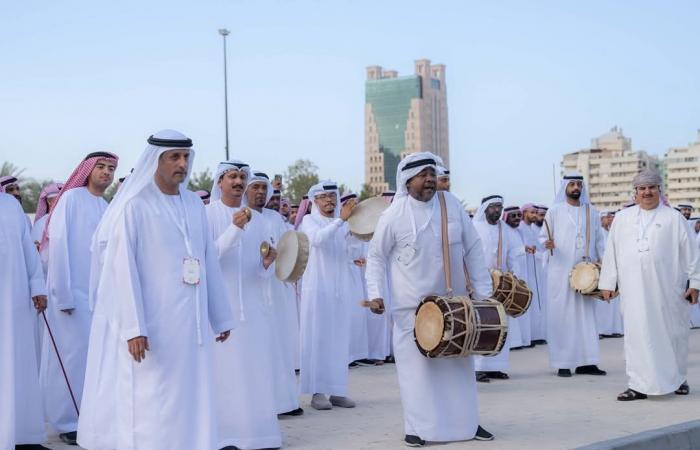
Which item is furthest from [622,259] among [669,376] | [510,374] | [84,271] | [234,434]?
[84,271]

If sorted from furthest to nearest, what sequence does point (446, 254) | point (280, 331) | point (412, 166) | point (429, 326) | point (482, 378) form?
point (482, 378) → point (280, 331) → point (412, 166) → point (446, 254) → point (429, 326)

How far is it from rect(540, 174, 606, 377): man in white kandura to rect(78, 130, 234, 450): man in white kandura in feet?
19.5

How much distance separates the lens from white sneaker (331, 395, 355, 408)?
9672 millimetres

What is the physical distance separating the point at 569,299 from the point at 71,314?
565cm

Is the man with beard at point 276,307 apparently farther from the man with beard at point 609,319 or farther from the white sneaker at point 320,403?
the man with beard at point 609,319

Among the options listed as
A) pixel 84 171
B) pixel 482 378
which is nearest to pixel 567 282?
pixel 482 378

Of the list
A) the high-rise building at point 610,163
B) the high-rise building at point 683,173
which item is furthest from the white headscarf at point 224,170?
the high-rise building at point 610,163

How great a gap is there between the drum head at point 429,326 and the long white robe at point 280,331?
1.40 metres

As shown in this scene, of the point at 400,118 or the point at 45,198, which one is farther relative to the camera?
the point at 400,118

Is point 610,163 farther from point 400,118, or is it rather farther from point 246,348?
point 246,348

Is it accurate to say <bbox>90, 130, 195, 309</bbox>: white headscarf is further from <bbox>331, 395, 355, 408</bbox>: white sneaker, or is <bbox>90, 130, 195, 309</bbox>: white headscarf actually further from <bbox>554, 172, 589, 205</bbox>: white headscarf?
<bbox>554, 172, 589, 205</bbox>: white headscarf

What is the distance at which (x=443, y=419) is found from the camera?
7.66 m

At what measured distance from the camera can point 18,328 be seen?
7.55 m

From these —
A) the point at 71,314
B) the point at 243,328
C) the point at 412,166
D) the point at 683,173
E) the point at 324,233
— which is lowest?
the point at 243,328
